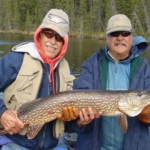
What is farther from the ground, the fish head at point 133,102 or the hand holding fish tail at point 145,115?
the fish head at point 133,102

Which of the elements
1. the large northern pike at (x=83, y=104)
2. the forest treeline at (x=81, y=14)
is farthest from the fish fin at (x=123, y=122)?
the forest treeline at (x=81, y=14)

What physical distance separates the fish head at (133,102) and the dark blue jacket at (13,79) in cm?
78

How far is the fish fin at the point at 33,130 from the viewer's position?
2.75 metres

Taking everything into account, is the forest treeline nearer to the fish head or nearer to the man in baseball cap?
the fish head

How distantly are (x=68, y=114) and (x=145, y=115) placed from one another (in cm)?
77

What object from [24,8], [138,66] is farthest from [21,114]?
[24,8]

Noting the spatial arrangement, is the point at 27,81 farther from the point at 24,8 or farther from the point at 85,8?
the point at 24,8

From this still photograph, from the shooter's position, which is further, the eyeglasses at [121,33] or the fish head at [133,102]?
the eyeglasses at [121,33]

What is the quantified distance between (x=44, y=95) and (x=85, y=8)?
183ft

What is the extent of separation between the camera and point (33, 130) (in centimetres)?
280

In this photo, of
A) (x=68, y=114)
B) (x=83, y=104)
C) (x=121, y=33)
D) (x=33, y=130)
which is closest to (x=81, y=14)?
(x=121, y=33)

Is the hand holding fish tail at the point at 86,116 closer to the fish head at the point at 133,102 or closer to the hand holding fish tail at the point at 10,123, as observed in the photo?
the fish head at the point at 133,102

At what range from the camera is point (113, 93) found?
9.92 ft

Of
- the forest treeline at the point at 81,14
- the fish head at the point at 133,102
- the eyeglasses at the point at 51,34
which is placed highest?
the forest treeline at the point at 81,14
